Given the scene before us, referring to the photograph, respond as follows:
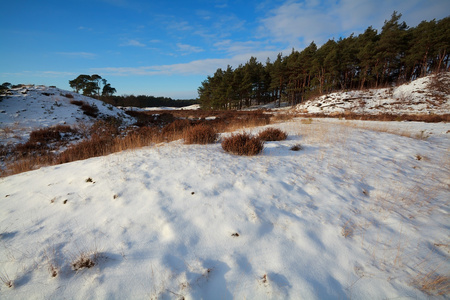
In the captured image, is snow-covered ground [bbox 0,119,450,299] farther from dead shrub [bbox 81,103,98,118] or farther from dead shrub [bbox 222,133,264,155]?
dead shrub [bbox 81,103,98,118]

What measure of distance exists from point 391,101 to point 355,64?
47.9 feet

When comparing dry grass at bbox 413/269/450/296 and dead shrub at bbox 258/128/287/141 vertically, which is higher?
dead shrub at bbox 258/128/287/141

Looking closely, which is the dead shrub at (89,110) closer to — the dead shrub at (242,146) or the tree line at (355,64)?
the dead shrub at (242,146)

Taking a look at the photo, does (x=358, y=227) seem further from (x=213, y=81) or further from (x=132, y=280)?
(x=213, y=81)

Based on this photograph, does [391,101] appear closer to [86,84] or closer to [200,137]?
[200,137]

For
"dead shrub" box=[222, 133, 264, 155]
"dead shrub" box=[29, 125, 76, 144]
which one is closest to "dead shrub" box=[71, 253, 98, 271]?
"dead shrub" box=[222, 133, 264, 155]

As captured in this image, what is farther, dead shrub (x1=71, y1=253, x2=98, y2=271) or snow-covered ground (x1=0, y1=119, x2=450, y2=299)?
dead shrub (x1=71, y1=253, x2=98, y2=271)

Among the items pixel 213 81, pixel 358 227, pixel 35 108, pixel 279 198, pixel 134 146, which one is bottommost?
pixel 358 227

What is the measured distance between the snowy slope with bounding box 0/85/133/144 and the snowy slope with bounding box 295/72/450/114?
25.2 m

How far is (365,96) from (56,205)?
30.8m

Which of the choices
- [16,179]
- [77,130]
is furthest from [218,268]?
[77,130]

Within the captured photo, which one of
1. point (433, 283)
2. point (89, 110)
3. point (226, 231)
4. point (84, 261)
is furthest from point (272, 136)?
point (89, 110)

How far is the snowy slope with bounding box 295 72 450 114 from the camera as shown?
56.4 ft

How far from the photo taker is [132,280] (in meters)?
1.72
